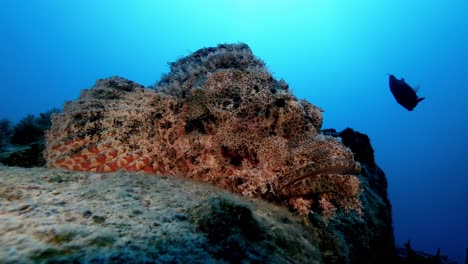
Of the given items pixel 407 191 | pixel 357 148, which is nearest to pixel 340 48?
pixel 407 191

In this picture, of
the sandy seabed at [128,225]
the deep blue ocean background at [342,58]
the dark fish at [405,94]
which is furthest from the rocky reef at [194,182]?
the deep blue ocean background at [342,58]

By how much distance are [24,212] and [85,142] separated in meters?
2.06

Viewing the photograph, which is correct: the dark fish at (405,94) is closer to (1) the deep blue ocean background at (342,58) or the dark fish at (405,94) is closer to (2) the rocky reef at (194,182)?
(2) the rocky reef at (194,182)

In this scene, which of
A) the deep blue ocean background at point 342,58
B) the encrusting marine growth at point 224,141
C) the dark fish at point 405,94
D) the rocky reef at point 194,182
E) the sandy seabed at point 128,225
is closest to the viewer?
the sandy seabed at point 128,225

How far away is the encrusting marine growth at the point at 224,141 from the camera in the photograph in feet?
10.4

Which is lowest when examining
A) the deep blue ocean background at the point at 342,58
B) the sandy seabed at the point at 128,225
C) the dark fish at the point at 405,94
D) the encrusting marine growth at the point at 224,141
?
the sandy seabed at the point at 128,225

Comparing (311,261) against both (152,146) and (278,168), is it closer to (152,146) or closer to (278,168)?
(278,168)

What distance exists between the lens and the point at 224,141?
3531 millimetres

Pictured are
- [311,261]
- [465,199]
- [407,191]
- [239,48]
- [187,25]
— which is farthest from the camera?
[187,25]

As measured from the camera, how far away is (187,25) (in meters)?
149

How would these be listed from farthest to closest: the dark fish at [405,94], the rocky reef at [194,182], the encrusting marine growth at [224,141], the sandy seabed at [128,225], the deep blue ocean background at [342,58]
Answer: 1. the deep blue ocean background at [342,58]
2. the dark fish at [405,94]
3. the encrusting marine growth at [224,141]
4. the rocky reef at [194,182]
5. the sandy seabed at [128,225]

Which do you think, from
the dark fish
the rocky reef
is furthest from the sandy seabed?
the dark fish

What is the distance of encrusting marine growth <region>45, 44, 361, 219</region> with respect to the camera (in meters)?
3.16

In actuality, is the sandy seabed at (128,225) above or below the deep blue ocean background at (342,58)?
below
